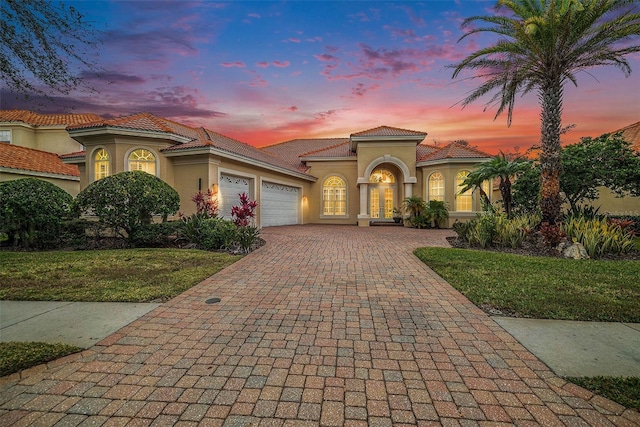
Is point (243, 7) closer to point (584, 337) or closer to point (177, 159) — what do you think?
point (177, 159)

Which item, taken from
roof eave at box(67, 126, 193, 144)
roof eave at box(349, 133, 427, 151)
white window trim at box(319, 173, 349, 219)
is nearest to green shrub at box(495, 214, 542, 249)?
roof eave at box(349, 133, 427, 151)

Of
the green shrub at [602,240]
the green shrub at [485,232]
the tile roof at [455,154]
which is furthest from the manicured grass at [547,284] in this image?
the tile roof at [455,154]

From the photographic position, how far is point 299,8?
1052cm

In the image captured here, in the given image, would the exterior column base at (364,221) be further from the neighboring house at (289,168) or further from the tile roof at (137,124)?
the tile roof at (137,124)

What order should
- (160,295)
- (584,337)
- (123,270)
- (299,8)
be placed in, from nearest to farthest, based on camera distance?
(584,337) → (160,295) → (123,270) → (299,8)

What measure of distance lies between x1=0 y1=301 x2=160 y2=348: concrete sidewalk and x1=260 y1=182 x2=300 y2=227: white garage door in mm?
11493

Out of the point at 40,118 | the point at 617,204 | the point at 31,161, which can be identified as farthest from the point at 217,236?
the point at 40,118

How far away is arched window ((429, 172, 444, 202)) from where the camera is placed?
18.0 metres

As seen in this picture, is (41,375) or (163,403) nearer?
(163,403)

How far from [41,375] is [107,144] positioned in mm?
12576

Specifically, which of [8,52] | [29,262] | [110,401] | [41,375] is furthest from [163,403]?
[29,262]

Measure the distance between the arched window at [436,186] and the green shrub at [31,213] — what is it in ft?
59.4

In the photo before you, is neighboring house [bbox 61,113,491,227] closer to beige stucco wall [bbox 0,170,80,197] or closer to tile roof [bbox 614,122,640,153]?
beige stucco wall [bbox 0,170,80,197]

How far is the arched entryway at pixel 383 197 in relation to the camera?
20484mm
